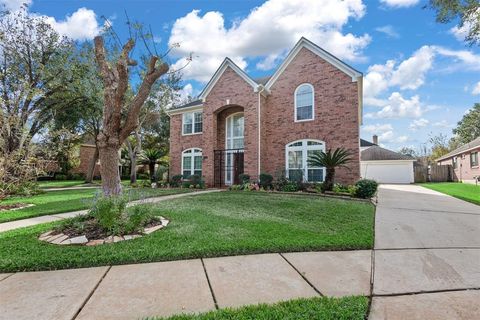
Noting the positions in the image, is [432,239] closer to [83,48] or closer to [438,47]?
[438,47]

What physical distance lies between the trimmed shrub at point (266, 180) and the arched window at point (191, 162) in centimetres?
515

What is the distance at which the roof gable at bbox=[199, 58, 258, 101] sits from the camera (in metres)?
14.6

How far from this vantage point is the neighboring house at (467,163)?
22.3m

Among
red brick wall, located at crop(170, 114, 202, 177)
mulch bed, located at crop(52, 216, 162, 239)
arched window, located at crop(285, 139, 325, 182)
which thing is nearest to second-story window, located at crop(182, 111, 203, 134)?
red brick wall, located at crop(170, 114, 202, 177)

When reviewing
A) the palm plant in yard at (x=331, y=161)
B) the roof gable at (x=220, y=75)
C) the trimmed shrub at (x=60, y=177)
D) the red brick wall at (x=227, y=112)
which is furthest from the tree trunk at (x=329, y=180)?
the trimmed shrub at (x=60, y=177)

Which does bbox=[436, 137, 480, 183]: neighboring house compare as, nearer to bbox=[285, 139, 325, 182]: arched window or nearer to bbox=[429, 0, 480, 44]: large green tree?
bbox=[429, 0, 480, 44]: large green tree

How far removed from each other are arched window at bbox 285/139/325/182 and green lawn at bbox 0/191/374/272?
6.34 meters

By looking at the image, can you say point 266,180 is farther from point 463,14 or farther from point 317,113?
point 463,14

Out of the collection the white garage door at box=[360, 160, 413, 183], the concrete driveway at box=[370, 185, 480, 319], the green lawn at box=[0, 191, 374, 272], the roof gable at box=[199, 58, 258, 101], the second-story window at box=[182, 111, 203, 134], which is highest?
the roof gable at box=[199, 58, 258, 101]

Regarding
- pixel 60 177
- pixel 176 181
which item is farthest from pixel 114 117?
pixel 60 177

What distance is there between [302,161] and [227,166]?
4.88m

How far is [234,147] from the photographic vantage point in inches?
639

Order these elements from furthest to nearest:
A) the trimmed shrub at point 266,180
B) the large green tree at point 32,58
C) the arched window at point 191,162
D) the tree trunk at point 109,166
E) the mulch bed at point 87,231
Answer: the arched window at point 191,162, the large green tree at point 32,58, the trimmed shrub at point 266,180, the tree trunk at point 109,166, the mulch bed at point 87,231

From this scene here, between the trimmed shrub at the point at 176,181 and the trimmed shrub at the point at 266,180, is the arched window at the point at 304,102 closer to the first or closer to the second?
the trimmed shrub at the point at 266,180
